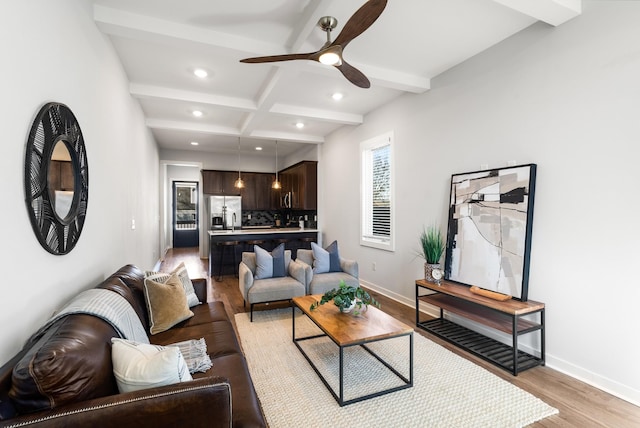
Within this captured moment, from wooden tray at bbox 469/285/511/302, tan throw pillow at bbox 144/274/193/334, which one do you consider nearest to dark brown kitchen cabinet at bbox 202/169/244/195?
tan throw pillow at bbox 144/274/193/334

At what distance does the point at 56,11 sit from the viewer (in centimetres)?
171

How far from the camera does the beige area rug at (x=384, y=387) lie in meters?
1.92

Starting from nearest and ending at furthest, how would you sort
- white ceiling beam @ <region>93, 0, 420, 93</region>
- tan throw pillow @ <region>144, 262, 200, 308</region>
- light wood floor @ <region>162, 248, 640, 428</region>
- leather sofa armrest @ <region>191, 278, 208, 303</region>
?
light wood floor @ <region>162, 248, 640, 428</region>
white ceiling beam @ <region>93, 0, 420, 93</region>
tan throw pillow @ <region>144, 262, 200, 308</region>
leather sofa armrest @ <region>191, 278, 208, 303</region>

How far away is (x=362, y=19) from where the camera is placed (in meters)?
1.92

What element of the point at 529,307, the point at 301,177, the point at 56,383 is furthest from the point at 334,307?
the point at 301,177

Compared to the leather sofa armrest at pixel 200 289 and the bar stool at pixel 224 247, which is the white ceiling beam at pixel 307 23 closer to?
the leather sofa armrest at pixel 200 289

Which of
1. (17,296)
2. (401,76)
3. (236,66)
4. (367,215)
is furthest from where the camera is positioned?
(367,215)

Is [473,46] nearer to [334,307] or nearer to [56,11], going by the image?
[334,307]

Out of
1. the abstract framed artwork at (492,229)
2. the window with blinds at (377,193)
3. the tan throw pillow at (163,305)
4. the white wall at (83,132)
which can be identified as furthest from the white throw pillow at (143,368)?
the window with blinds at (377,193)

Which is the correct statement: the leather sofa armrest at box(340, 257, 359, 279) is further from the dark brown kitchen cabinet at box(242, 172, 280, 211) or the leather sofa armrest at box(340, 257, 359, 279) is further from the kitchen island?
the dark brown kitchen cabinet at box(242, 172, 280, 211)

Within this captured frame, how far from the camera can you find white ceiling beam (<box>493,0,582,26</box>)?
7.22 ft

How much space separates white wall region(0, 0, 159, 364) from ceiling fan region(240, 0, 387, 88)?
116 cm

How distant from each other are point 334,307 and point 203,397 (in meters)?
1.77

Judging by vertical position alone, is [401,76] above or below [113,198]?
above
